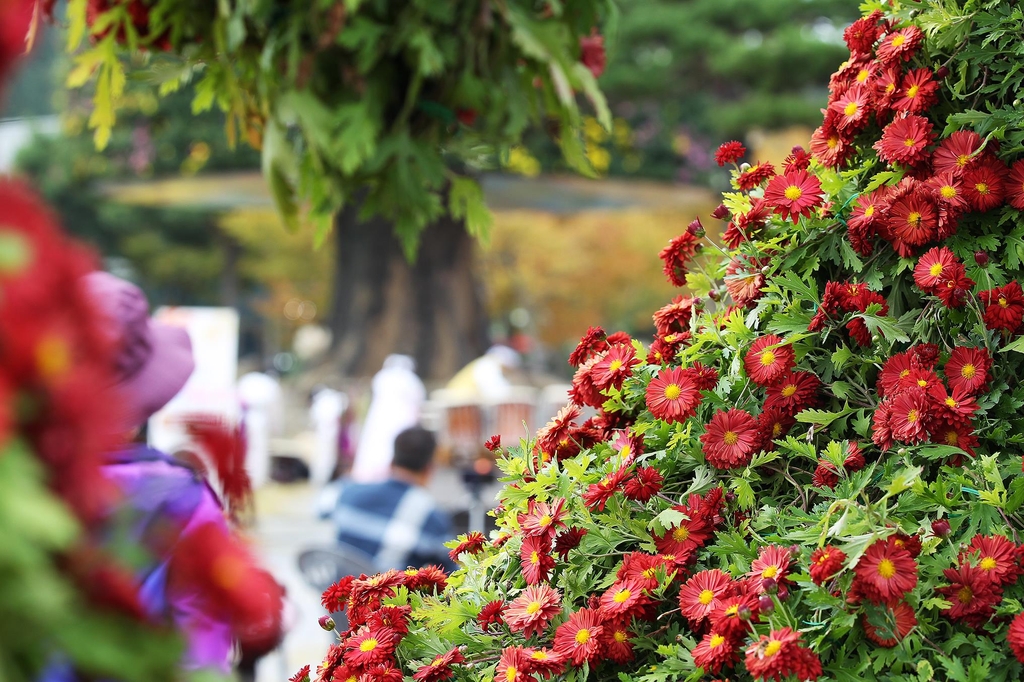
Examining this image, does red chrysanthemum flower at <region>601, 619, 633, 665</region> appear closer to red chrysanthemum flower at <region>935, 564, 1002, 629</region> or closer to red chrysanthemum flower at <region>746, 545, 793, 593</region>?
red chrysanthemum flower at <region>746, 545, 793, 593</region>

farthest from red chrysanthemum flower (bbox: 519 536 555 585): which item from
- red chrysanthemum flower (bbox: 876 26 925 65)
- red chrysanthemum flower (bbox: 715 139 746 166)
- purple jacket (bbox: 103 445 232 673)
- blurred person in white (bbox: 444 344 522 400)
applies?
blurred person in white (bbox: 444 344 522 400)

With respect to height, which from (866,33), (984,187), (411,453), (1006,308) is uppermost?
(866,33)

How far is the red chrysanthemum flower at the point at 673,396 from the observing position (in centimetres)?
127

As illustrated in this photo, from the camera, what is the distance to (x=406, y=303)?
14.0 m

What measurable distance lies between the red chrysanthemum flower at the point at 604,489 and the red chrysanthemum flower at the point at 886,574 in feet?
1.03

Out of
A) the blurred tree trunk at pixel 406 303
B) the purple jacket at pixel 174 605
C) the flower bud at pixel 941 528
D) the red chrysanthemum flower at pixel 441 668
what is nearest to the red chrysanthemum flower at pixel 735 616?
the flower bud at pixel 941 528

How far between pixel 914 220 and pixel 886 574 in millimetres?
486

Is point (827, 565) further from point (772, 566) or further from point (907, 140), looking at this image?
point (907, 140)

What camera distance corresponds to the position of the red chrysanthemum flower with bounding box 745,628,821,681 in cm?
102

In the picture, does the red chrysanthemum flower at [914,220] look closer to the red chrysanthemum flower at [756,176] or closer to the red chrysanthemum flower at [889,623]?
the red chrysanthemum flower at [756,176]

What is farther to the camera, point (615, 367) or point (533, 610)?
point (615, 367)

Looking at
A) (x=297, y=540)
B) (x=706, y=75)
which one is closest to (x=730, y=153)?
(x=297, y=540)

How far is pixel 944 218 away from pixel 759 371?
1.00 feet

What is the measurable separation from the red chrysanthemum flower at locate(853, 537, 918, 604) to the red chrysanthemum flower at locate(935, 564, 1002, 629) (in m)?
0.07
